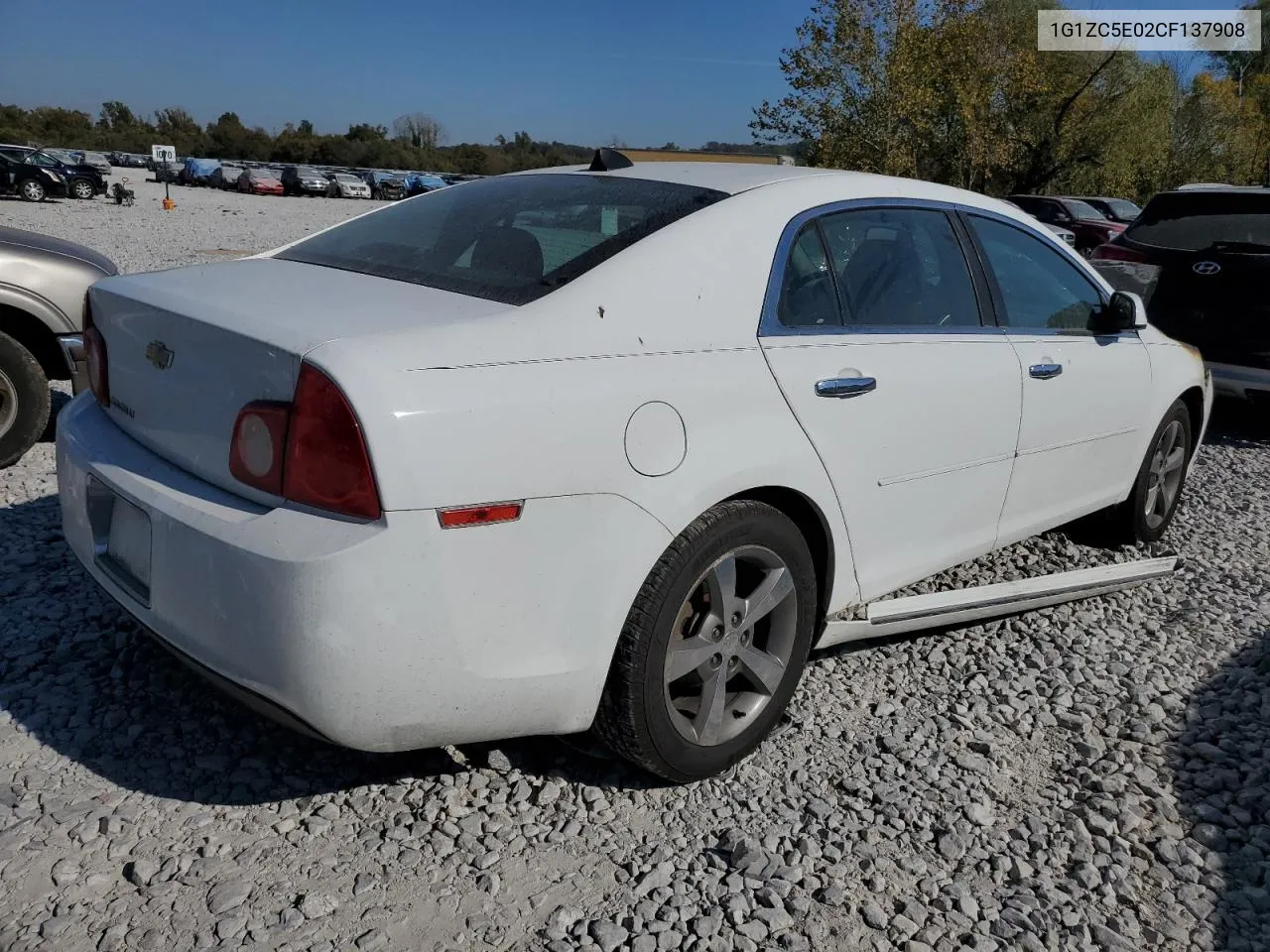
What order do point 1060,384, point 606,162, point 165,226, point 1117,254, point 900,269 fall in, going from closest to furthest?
point 900,269, point 606,162, point 1060,384, point 1117,254, point 165,226

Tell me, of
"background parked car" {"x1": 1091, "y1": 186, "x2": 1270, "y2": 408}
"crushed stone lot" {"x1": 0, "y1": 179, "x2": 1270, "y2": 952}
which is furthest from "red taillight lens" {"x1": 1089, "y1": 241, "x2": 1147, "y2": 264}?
"crushed stone lot" {"x1": 0, "y1": 179, "x2": 1270, "y2": 952}

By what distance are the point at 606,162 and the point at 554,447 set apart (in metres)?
1.58

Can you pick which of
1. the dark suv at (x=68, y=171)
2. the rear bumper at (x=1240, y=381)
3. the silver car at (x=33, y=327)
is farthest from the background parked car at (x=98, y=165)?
the rear bumper at (x=1240, y=381)

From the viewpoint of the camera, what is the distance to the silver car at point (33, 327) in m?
4.88

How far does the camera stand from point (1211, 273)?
271 inches

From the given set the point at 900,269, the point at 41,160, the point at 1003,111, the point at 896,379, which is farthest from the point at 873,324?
the point at 41,160

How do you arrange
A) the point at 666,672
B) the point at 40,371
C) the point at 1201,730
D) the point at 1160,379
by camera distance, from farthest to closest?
1. the point at 40,371
2. the point at 1160,379
3. the point at 1201,730
4. the point at 666,672

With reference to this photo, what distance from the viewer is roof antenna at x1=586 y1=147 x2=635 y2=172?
3396mm

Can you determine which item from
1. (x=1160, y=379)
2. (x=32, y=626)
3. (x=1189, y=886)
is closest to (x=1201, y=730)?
(x=1189, y=886)

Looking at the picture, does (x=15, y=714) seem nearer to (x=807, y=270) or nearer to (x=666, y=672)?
(x=666, y=672)

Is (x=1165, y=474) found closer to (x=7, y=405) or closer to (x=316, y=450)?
(x=316, y=450)

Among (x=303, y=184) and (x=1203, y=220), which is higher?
(x=303, y=184)

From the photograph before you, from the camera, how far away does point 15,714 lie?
2859 mm

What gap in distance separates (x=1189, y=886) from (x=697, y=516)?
4.77 ft
